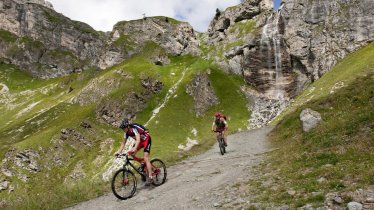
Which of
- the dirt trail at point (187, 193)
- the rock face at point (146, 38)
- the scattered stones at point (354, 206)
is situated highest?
the rock face at point (146, 38)

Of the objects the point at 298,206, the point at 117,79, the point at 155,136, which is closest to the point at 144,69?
the point at 117,79

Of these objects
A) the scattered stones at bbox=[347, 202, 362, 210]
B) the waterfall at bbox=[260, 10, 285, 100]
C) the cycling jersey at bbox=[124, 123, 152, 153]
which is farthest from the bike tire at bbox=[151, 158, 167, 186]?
the waterfall at bbox=[260, 10, 285, 100]

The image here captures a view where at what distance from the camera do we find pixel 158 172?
20.2m

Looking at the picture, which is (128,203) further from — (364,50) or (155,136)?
A: (364,50)

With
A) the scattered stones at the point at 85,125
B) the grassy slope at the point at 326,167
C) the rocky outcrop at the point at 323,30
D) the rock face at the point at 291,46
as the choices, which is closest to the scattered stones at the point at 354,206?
the grassy slope at the point at 326,167

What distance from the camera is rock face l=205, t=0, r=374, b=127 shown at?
311 ft

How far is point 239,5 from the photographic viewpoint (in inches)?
5448

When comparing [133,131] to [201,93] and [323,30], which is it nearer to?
[201,93]

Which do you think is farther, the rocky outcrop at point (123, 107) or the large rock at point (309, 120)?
the rocky outcrop at point (123, 107)

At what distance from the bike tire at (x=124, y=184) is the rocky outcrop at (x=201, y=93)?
78140mm

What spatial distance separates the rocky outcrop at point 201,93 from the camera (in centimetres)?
9919

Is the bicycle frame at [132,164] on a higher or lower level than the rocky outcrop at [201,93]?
lower

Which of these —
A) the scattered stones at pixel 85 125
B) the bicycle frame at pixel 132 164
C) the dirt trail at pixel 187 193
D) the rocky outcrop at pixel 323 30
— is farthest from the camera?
the scattered stones at pixel 85 125

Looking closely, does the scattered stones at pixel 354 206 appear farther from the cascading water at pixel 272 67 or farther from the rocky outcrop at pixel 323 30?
the rocky outcrop at pixel 323 30
